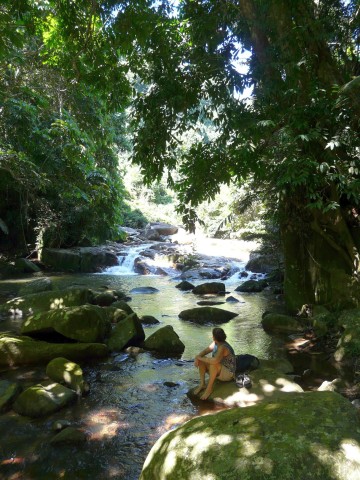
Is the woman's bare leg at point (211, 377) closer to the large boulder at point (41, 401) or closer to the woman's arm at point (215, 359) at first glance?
the woman's arm at point (215, 359)

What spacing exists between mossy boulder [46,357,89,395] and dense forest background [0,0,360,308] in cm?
368

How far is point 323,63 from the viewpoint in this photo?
21.5 ft

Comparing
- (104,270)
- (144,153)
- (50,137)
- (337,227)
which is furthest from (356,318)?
(104,270)

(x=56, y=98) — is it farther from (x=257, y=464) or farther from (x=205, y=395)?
(x=257, y=464)

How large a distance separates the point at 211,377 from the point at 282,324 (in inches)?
151

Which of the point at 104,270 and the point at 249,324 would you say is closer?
the point at 249,324

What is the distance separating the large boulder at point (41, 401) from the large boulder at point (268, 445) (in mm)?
2472

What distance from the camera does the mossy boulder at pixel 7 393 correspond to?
4852 mm

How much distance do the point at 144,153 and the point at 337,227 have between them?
4156mm

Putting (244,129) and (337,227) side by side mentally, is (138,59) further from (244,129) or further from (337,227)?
(337,227)

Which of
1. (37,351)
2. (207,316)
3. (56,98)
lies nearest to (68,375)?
(37,351)

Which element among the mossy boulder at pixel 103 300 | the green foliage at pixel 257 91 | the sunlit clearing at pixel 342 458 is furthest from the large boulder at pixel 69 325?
the sunlit clearing at pixel 342 458

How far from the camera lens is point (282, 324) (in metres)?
8.76

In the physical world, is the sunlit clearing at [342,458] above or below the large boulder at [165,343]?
above
